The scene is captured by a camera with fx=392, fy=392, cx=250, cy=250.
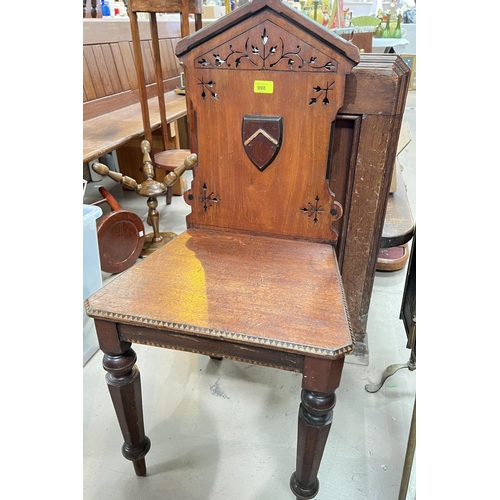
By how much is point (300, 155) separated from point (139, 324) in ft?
2.10

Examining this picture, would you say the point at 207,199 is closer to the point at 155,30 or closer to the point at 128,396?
the point at 128,396

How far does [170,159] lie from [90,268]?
3.74 ft

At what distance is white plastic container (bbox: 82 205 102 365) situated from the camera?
5.12ft

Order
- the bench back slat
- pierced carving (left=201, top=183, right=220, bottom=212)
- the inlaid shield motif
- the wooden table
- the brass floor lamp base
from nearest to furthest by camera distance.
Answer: the inlaid shield motif
pierced carving (left=201, top=183, right=220, bottom=212)
the wooden table
the brass floor lamp base
the bench back slat

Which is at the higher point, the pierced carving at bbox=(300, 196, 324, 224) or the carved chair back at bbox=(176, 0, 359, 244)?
the carved chair back at bbox=(176, 0, 359, 244)

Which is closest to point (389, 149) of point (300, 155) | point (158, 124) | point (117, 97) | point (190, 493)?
point (300, 155)

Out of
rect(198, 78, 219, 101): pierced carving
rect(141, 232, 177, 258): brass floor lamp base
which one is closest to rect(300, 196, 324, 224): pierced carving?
rect(198, 78, 219, 101): pierced carving

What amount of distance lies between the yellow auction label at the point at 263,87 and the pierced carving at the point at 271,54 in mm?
37

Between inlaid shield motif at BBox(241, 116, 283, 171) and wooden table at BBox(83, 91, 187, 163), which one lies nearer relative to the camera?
inlaid shield motif at BBox(241, 116, 283, 171)

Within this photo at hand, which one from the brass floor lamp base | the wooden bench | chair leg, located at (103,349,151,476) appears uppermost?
the wooden bench

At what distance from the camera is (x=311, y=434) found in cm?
90

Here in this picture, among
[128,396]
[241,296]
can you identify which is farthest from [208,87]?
[128,396]

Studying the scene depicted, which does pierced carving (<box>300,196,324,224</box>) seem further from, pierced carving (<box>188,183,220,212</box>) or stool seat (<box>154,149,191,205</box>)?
stool seat (<box>154,149,191,205</box>)

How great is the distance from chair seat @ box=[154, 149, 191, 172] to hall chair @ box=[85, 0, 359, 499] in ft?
3.81
